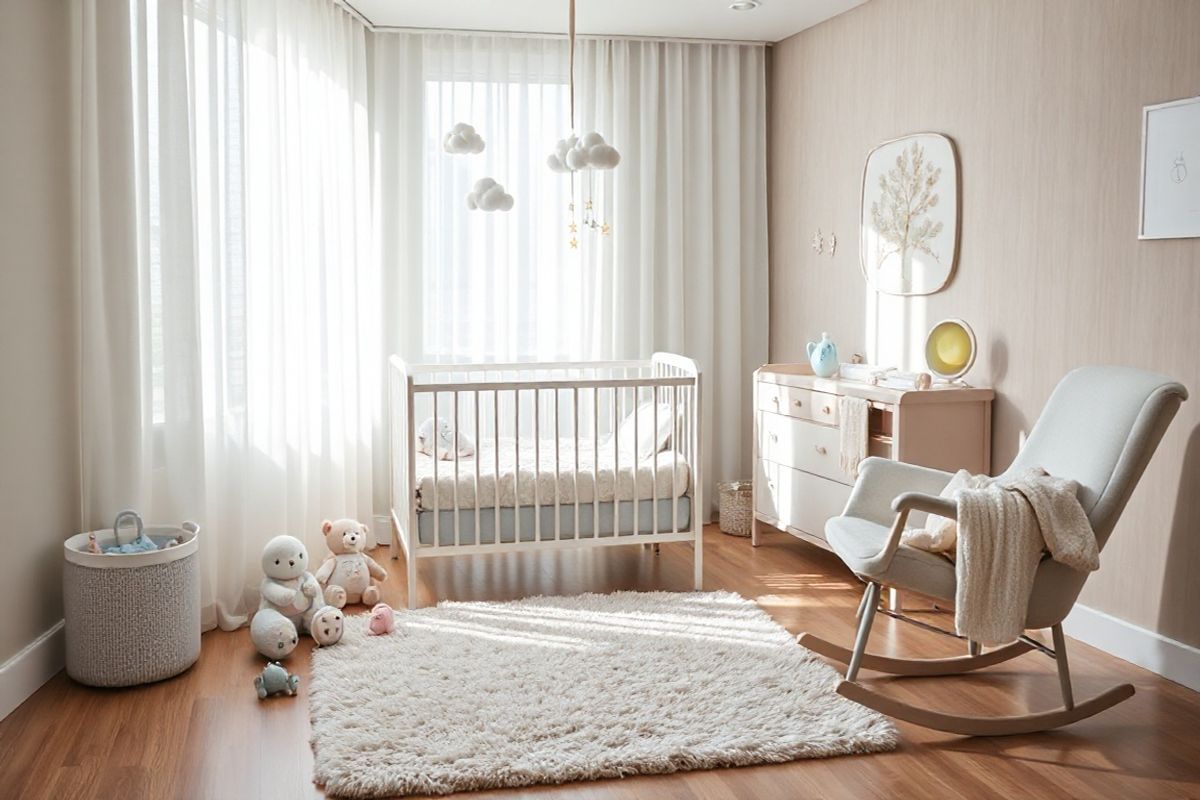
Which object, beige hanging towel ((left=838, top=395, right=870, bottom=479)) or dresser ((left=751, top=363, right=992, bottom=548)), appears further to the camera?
beige hanging towel ((left=838, top=395, right=870, bottom=479))

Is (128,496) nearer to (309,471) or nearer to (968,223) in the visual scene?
(309,471)

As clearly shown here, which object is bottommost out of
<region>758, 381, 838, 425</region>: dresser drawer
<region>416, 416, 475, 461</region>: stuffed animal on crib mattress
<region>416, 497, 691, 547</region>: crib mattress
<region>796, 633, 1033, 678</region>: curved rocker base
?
<region>796, 633, 1033, 678</region>: curved rocker base

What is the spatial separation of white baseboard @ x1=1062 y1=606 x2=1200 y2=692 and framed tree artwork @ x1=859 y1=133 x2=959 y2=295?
1.34 meters

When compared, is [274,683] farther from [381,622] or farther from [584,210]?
[584,210]

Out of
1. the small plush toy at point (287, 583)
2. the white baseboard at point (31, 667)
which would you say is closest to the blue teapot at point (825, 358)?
the small plush toy at point (287, 583)

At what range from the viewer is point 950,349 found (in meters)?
3.98

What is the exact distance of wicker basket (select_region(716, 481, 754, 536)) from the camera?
194 inches

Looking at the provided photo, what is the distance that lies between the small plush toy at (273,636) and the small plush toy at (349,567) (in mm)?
458

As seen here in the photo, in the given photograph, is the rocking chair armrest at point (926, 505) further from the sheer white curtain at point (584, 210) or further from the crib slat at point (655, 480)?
the sheer white curtain at point (584, 210)

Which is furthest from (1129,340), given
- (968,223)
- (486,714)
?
(486,714)

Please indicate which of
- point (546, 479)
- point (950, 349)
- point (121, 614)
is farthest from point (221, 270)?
point (950, 349)

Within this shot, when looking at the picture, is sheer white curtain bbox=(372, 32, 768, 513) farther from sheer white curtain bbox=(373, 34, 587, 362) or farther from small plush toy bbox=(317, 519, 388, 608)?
small plush toy bbox=(317, 519, 388, 608)

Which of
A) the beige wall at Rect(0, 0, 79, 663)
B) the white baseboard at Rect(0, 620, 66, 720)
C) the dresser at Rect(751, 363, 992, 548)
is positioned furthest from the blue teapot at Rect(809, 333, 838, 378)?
the white baseboard at Rect(0, 620, 66, 720)

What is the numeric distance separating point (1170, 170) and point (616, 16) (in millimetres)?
2470
